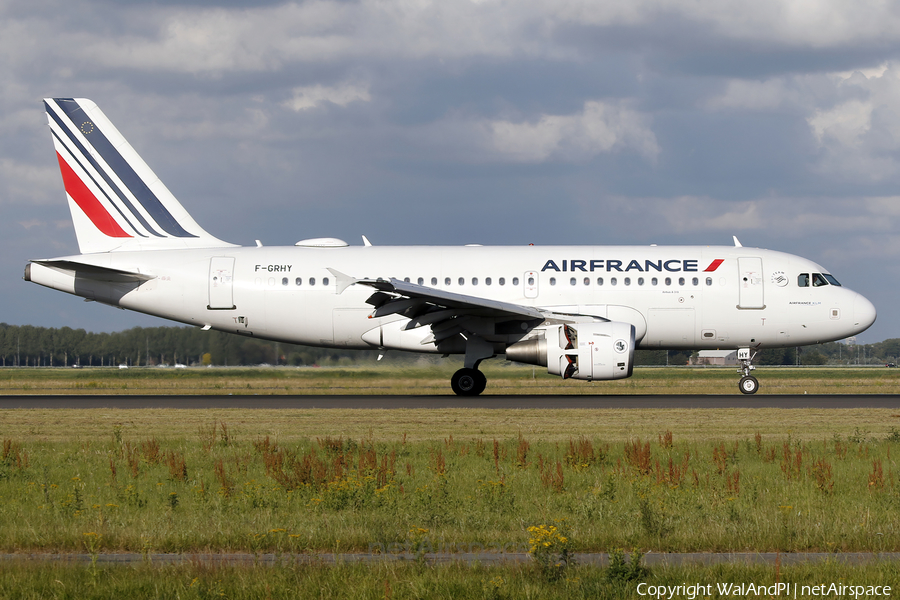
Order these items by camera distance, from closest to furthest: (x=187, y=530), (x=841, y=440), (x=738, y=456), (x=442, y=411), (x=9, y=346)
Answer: (x=187, y=530) → (x=738, y=456) → (x=841, y=440) → (x=442, y=411) → (x=9, y=346)

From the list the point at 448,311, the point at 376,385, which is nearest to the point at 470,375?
the point at 448,311

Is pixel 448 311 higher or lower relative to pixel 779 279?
lower

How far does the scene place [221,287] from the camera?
2739cm

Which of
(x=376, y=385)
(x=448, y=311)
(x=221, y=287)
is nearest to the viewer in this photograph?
(x=448, y=311)

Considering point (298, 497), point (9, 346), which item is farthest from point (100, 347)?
point (298, 497)

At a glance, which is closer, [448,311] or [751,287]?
[448,311]

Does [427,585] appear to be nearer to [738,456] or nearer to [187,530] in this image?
[187,530]

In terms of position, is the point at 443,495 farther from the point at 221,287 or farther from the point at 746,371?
the point at 746,371

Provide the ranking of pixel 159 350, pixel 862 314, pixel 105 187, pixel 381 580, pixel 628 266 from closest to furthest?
pixel 381 580, pixel 628 266, pixel 862 314, pixel 105 187, pixel 159 350

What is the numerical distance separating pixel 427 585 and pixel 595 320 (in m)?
19.1

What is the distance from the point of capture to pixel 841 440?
15.5 metres

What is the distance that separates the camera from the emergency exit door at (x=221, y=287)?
27391 mm

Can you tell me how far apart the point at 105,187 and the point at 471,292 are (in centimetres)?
1255

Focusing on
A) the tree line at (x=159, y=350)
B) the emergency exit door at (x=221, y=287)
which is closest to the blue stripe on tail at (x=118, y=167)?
the emergency exit door at (x=221, y=287)
